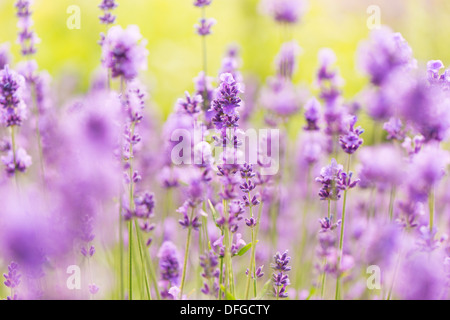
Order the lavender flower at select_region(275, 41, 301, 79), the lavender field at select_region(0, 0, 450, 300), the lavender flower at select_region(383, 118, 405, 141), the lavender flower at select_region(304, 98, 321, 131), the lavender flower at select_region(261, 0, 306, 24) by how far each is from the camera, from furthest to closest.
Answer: the lavender flower at select_region(261, 0, 306, 24) → the lavender flower at select_region(275, 41, 301, 79) → the lavender flower at select_region(304, 98, 321, 131) → the lavender flower at select_region(383, 118, 405, 141) → the lavender field at select_region(0, 0, 450, 300)

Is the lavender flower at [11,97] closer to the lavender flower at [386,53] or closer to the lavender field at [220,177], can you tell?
the lavender field at [220,177]

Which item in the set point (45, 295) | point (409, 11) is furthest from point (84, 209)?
point (409, 11)

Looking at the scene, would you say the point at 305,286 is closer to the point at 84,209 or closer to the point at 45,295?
the point at 45,295

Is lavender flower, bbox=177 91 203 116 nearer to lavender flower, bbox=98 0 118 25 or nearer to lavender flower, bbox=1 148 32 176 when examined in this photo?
lavender flower, bbox=98 0 118 25

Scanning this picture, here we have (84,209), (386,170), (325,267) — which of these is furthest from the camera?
(325,267)

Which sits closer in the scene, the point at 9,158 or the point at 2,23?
the point at 9,158

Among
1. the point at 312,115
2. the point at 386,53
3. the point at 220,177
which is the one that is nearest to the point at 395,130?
the point at 386,53

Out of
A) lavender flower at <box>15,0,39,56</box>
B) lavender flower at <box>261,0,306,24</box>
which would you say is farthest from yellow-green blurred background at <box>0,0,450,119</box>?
lavender flower at <box>15,0,39,56</box>
